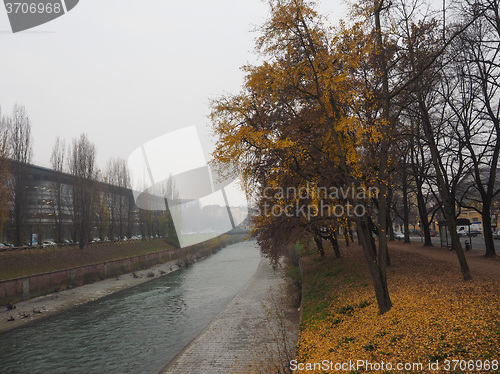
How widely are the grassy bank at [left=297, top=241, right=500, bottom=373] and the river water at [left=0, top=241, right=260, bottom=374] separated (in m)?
6.50

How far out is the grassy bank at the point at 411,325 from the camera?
5172mm

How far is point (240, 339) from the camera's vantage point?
11.8 metres

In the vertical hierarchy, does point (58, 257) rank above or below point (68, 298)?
above

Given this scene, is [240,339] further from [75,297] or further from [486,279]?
[75,297]

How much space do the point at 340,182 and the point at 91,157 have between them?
38648mm

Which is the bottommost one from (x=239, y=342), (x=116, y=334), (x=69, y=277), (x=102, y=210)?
(x=116, y=334)

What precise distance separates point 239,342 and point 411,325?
6767 millimetres

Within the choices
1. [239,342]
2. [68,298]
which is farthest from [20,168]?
[239,342]

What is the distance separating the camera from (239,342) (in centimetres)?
1142

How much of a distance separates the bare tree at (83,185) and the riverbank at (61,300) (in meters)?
7.76

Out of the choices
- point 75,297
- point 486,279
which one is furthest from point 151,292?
point 486,279

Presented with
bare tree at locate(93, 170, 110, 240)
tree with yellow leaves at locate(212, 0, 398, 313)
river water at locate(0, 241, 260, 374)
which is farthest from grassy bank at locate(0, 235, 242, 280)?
tree with yellow leaves at locate(212, 0, 398, 313)

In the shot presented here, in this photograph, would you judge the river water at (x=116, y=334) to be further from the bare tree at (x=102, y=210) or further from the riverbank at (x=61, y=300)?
the bare tree at (x=102, y=210)

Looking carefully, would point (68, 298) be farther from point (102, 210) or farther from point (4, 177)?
point (102, 210)
